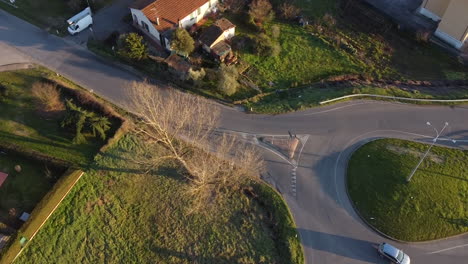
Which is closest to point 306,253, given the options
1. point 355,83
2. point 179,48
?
point 355,83

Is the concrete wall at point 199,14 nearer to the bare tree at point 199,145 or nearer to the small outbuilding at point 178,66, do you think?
the small outbuilding at point 178,66

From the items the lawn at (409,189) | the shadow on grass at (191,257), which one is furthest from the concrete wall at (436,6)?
the shadow on grass at (191,257)

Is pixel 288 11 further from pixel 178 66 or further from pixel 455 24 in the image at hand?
pixel 455 24

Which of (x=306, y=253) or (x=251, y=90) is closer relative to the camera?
(x=306, y=253)

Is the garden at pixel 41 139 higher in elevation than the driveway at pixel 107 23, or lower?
lower

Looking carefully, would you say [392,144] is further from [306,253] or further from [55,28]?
[55,28]

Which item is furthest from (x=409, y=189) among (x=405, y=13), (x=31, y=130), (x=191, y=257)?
(x=31, y=130)

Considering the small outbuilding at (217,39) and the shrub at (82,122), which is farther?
the small outbuilding at (217,39)
